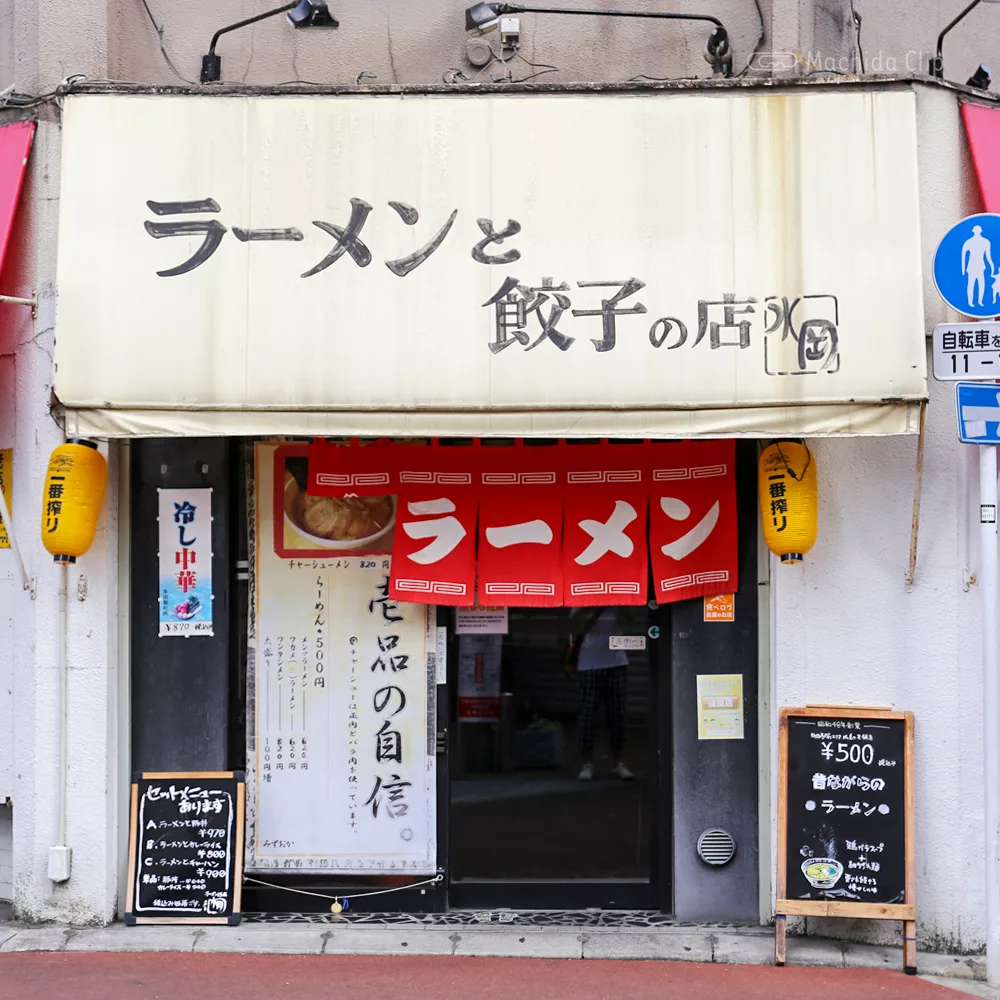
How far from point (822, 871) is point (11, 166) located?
625 centimetres

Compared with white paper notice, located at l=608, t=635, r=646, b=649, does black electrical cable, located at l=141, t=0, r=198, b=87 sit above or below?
above

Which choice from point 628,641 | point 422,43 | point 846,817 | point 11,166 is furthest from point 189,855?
point 422,43

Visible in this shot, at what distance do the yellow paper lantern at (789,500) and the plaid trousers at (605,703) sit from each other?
4.65ft

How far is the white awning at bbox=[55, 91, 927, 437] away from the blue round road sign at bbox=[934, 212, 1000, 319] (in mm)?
201

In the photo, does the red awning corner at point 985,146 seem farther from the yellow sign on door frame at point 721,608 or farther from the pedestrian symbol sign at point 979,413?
the yellow sign on door frame at point 721,608

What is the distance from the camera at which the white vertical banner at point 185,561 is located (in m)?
7.83

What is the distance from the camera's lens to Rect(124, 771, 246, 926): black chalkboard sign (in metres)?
7.52

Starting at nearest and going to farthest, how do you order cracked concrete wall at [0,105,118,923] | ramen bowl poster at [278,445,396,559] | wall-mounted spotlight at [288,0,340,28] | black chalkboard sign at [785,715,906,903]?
black chalkboard sign at [785,715,906,903], cracked concrete wall at [0,105,118,923], wall-mounted spotlight at [288,0,340,28], ramen bowl poster at [278,445,396,559]

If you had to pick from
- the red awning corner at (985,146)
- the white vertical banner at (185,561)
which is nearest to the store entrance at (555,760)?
the white vertical banner at (185,561)

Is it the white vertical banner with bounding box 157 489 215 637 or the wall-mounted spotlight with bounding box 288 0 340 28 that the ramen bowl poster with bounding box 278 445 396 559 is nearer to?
the white vertical banner with bounding box 157 489 215 637

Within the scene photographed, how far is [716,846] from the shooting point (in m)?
7.68

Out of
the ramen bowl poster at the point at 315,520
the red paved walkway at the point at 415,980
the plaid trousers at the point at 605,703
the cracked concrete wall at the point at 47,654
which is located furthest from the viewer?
the plaid trousers at the point at 605,703

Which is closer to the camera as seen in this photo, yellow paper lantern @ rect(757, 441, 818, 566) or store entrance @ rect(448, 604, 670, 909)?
yellow paper lantern @ rect(757, 441, 818, 566)

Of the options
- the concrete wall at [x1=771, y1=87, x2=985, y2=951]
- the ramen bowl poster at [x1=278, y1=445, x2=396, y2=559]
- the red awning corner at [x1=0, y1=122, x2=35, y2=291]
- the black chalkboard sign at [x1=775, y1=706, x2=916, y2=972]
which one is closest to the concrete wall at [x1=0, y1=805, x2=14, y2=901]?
the ramen bowl poster at [x1=278, y1=445, x2=396, y2=559]
